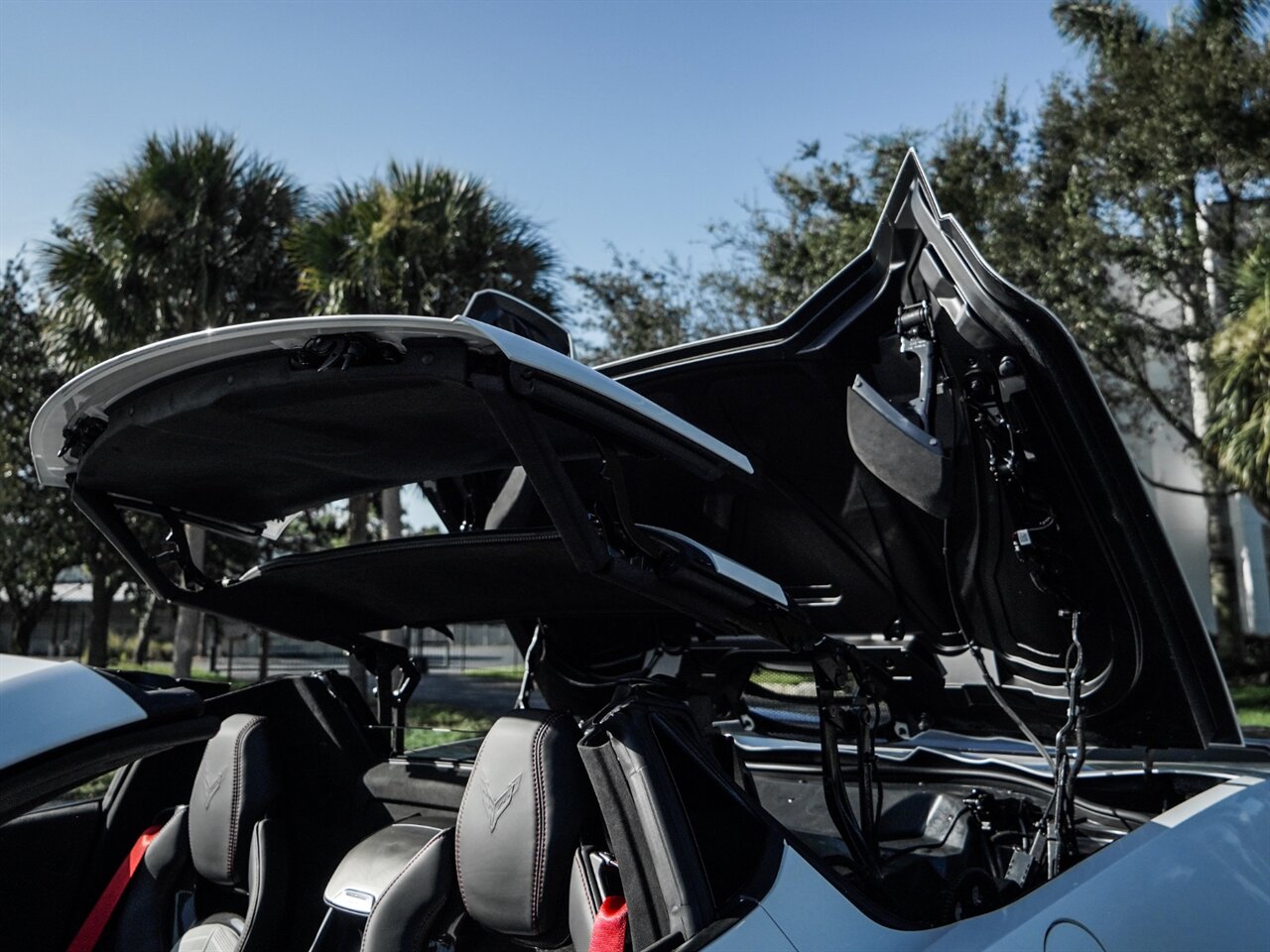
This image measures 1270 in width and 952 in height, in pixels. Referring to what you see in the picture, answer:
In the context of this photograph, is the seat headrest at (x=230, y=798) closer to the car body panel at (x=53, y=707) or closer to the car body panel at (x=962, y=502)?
the car body panel at (x=53, y=707)

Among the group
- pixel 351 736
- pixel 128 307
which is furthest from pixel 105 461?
pixel 128 307

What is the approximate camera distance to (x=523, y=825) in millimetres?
2219

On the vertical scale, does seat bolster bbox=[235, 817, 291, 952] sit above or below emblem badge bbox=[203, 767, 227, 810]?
below

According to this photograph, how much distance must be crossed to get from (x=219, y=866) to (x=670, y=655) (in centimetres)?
140

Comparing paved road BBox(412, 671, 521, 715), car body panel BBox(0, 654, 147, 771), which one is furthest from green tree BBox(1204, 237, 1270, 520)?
car body panel BBox(0, 654, 147, 771)

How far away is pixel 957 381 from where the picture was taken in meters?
2.51

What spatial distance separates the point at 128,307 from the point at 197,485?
13.2m

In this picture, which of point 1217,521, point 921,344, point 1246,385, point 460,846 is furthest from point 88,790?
point 1217,521

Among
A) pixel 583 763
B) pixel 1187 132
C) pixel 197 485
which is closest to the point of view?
pixel 583 763

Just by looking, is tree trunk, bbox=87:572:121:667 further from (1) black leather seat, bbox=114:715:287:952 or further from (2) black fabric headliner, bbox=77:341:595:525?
(2) black fabric headliner, bbox=77:341:595:525

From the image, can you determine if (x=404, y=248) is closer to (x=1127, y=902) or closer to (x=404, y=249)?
(x=404, y=249)

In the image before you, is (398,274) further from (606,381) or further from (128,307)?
(606,381)

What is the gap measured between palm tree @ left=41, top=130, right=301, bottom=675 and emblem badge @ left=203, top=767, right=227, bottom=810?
12.0 metres

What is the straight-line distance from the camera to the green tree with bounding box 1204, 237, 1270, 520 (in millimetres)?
13711
